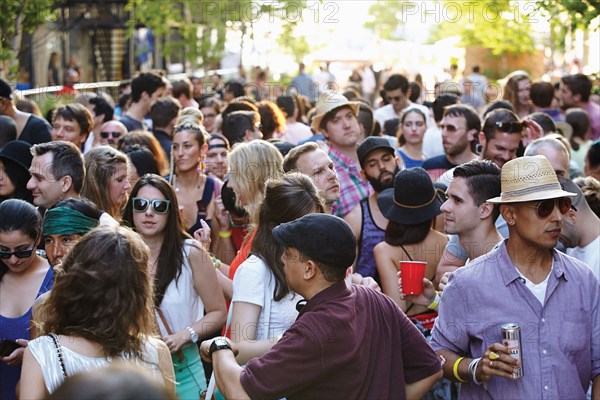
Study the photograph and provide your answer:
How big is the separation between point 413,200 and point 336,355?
2542 mm

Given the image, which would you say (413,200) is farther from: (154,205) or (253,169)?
(154,205)

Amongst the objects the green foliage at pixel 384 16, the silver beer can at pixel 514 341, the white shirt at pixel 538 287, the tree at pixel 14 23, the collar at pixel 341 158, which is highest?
the green foliage at pixel 384 16

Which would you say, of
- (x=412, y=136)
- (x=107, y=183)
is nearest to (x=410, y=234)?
(x=107, y=183)

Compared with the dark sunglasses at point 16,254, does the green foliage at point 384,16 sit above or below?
above

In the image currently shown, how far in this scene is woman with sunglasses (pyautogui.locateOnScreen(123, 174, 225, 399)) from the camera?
548 cm

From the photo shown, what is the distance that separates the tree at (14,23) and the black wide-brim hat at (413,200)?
268 inches

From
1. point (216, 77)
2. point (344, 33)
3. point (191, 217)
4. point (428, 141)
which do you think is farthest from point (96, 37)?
point (191, 217)

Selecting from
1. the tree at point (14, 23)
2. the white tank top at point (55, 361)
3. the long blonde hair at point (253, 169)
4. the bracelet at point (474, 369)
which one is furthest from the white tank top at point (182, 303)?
the tree at point (14, 23)

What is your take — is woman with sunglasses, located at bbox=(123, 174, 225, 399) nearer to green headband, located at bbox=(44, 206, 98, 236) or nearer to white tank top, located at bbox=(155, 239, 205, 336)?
white tank top, located at bbox=(155, 239, 205, 336)

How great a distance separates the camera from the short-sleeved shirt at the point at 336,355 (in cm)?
364

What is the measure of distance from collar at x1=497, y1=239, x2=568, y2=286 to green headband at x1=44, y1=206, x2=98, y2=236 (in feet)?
7.94

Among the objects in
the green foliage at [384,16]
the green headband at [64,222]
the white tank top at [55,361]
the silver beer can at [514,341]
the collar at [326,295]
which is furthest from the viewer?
the green foliage at [384,16]

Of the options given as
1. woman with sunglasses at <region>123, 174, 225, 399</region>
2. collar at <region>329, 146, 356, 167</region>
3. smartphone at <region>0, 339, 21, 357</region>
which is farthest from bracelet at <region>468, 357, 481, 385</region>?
collar at <region>329, 146, 356, 167</region>

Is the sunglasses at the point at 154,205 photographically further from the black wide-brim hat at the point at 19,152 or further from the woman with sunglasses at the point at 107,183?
the black wide-brim hat at the point at 19,152
